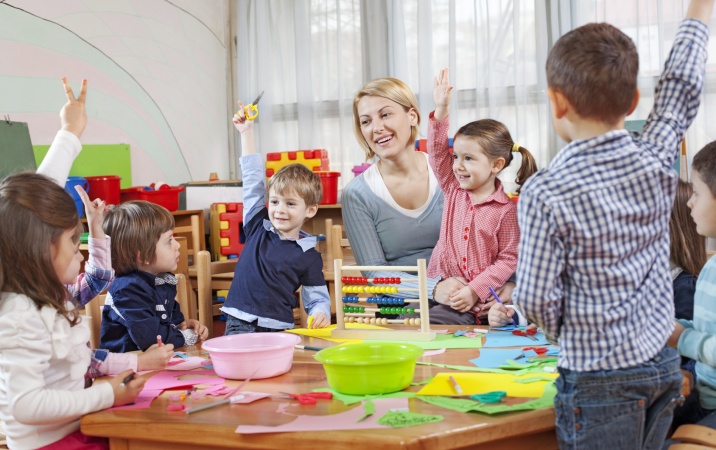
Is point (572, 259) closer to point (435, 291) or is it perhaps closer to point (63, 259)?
point (63, 259)

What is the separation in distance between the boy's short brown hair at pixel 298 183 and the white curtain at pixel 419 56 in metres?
2.56

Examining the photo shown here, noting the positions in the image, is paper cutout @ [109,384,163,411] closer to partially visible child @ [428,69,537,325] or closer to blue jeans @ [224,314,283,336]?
blue jeans @ [224,314,283,336]

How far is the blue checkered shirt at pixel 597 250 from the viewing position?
1296 mm

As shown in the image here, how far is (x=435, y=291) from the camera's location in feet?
8.14

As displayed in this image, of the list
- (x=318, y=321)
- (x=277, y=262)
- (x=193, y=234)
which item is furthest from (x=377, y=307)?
(x=193, y=234)

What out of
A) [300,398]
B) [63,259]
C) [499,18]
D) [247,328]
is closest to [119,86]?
[499,18]

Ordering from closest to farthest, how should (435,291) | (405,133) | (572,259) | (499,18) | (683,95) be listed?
(572,259), (683,95), (435,291), (405,133), (499,18)

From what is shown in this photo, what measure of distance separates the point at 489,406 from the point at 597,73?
23.7 inches

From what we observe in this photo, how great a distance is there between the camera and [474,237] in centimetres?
247

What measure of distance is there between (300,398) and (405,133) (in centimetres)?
137

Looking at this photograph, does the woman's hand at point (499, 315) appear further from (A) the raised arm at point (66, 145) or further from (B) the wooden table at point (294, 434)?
(A) the raised arm at point (66, 145)

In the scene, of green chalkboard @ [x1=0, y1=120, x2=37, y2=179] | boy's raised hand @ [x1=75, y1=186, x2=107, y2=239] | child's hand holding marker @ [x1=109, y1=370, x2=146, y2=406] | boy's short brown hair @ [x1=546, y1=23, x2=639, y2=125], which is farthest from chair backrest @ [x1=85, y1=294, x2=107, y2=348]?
green chalkboard @ [x1=0, y1=120, x2=37, y2=179]

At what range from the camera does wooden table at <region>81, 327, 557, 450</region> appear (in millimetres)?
1294

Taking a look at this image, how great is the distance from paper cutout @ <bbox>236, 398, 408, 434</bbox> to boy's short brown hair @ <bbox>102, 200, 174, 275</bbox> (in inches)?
38.6
